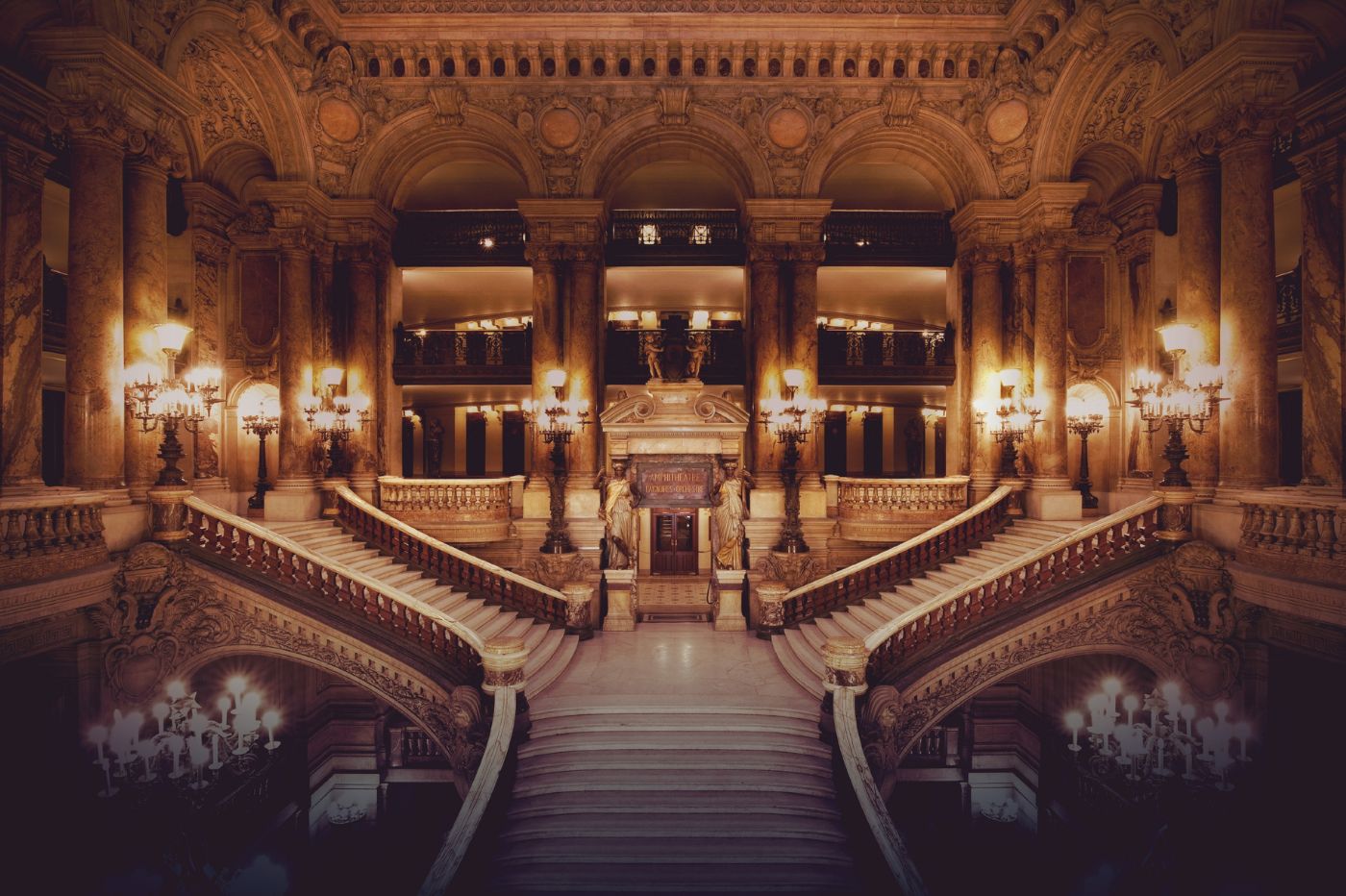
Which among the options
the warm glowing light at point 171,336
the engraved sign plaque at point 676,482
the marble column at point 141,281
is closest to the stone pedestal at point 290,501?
the marble column at point 141,281

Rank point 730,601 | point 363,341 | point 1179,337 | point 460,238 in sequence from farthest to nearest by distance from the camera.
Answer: point 460,238 < point 363,341 < point 730,601 < point 1179,337

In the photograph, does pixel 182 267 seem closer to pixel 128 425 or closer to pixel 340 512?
pixel 128 425

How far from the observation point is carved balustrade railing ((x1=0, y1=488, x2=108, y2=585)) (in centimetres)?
653

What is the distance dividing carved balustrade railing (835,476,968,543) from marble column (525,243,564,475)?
21.0ft

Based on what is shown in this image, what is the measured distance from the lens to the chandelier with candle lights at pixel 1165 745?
6250 mm

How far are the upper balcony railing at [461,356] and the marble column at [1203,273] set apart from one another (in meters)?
12.1

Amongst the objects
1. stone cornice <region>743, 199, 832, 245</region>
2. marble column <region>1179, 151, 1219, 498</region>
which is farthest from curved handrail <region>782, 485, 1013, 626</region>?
stone cornice <region>743, 199, 832, 245</region>

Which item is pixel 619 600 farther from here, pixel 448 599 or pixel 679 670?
pixel 448 599

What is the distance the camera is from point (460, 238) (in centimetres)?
1484

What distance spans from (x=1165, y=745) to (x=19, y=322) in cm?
1546

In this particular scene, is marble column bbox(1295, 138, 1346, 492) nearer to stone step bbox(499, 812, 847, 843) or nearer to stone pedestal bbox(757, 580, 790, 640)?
stone pedestal bbox(757, 580, 790, 640)

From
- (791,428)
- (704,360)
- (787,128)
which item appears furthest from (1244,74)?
(704,360)

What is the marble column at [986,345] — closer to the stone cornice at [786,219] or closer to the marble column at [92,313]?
the stone cornice at [786,219]

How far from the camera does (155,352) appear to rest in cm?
886
